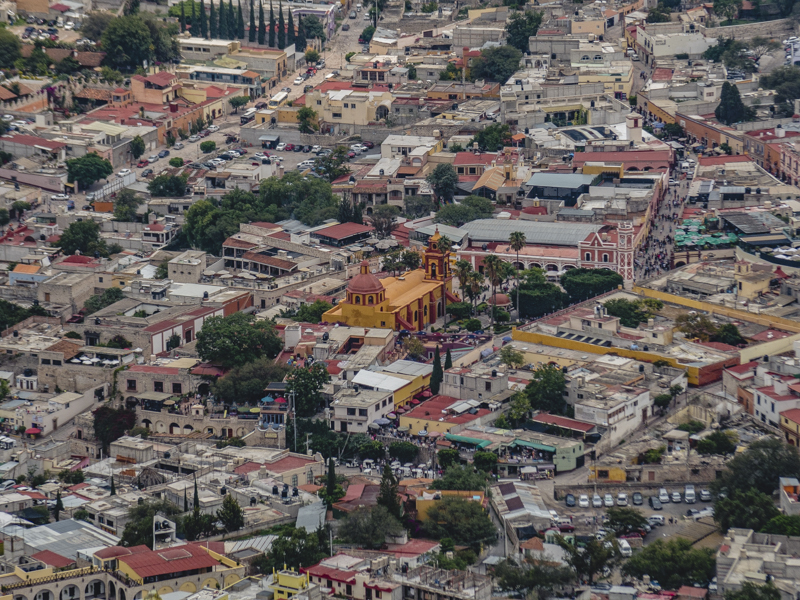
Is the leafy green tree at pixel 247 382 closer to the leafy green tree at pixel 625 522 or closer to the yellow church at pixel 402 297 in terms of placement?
the yellow church at pixel 402 297

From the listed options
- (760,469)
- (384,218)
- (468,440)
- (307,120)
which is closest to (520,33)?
(307,120)

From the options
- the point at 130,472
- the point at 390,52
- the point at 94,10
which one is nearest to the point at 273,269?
the point at 130,472

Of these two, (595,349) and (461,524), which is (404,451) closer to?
(461,524)

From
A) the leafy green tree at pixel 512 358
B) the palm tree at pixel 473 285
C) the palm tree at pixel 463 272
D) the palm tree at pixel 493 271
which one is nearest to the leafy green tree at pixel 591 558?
the leafy green tree at pixel 512 358

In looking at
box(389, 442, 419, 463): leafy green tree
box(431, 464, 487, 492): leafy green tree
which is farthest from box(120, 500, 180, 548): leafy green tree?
box(389, 442, 419, 463): leafy green tree

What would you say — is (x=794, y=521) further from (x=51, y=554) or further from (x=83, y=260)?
(x=83, y=260)

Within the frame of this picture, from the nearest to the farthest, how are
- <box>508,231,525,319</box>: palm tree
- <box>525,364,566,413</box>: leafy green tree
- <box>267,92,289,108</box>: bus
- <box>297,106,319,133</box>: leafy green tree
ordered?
<box>525,364,566,413</box>: leafy green tree → <box>508,231,525,319</box>: palm tree → <box>297,106,319,133</box>: leafy green tree → <box>267,92,289,108</box>: bus

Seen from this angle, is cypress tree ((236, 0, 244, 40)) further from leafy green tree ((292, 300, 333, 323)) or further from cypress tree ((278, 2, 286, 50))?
leafy green tree ((292, 300, 333, 323))
